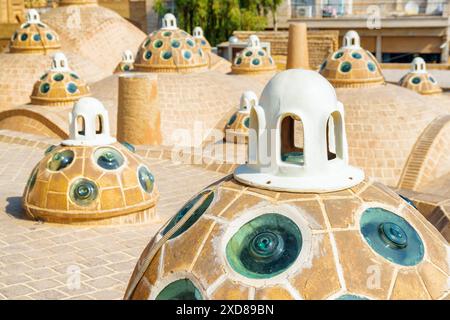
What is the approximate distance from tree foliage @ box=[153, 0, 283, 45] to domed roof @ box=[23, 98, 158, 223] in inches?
863

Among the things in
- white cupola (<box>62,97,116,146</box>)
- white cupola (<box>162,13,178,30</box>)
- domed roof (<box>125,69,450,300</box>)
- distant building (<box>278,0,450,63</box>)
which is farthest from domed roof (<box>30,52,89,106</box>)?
distant building (<box>278,0,450,63</box>)

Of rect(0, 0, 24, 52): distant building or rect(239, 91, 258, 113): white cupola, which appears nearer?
rect(239, 91, 258, 113): white cupola

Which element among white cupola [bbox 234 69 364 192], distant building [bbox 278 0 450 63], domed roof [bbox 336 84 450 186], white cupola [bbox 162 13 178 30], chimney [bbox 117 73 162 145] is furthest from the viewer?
distant building [bbox 278 0 450 63]

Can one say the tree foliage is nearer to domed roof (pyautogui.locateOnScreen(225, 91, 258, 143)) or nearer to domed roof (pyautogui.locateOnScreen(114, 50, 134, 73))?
domed roof (pyautogui.locateOnScreen(114, 50, 134, 73))

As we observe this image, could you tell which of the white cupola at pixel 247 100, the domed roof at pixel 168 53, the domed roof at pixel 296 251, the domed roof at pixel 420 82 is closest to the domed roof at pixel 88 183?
the domed roof at pixel 296 251

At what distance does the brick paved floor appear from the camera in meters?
6.37

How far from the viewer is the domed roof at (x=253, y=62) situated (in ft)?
62.4

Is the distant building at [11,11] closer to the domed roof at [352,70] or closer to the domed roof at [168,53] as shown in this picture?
the domed roof at [168,53]

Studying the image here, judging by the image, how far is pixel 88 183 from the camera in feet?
26.4

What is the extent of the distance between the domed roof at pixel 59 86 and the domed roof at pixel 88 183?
24.9 ft

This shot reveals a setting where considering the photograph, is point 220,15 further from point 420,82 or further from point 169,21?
point 420,82

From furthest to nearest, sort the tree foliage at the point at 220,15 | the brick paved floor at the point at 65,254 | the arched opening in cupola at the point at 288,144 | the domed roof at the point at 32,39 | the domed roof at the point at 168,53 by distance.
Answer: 1. the tree foliage at the point at 220,15
2. the domed roof at the point at 32,39
3. the domed roof at the point at 168,53
4. the brick paved floor at the point at 65,254
5. the arched opening in cupola at the point at 288,144

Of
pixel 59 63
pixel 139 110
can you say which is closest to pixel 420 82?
pixel 139 110

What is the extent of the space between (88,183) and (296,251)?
516cm
